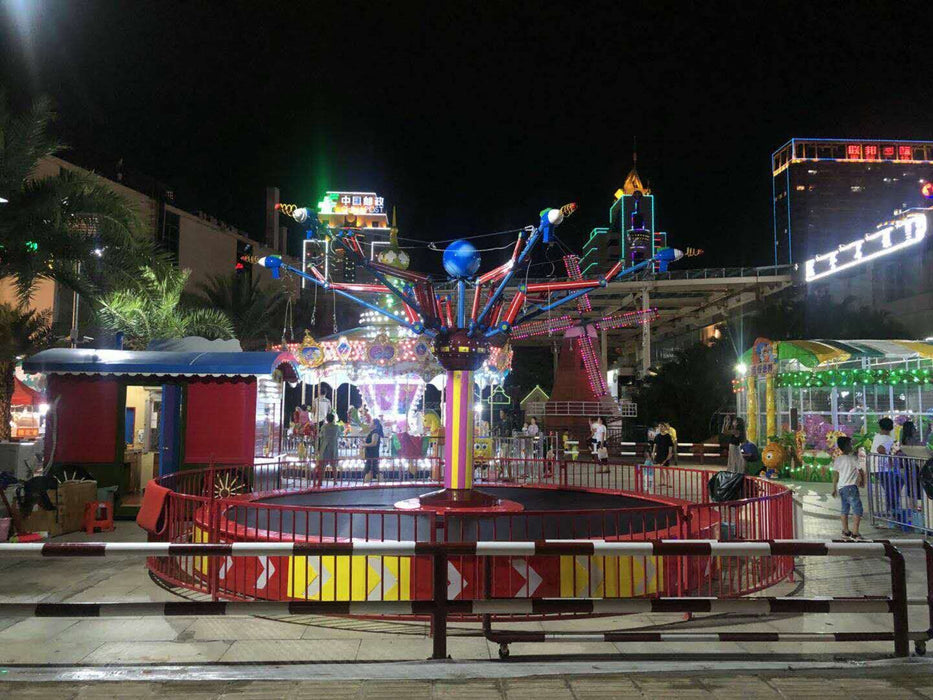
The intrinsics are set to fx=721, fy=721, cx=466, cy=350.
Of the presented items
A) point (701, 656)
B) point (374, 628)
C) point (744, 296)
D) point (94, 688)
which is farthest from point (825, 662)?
point (744, 296)

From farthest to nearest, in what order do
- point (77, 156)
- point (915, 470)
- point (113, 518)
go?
point (77, 156) → point (113, 518) → point (915, 470)

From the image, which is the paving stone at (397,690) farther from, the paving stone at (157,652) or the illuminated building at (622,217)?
the illuminated building at (622,217)

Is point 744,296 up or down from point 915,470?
up

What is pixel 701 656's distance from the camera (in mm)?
4609

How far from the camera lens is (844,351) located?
19719 mm

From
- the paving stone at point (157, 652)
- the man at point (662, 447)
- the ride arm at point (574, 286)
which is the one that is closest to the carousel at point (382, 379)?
the man at point (662, 447)

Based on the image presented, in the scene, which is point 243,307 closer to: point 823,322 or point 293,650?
point 823,322

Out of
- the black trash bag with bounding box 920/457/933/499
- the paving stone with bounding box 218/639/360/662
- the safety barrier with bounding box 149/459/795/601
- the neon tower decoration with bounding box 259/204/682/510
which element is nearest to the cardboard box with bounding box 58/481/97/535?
the safety barrier with bounding box 149/459/795/601

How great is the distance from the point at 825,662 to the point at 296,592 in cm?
463

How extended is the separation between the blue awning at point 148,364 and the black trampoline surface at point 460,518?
96.6 inches

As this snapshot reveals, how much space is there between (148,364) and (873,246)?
2882cm

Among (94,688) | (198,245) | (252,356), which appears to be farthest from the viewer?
(198,245)

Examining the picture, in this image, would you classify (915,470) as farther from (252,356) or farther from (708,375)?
(708,375)

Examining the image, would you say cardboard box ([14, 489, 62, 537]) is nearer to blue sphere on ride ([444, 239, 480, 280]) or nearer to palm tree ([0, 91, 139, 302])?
palm tree ([0, 91, 139, 302])
